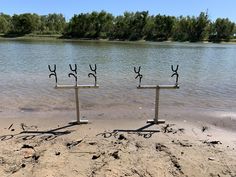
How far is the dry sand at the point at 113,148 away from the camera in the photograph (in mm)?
5320

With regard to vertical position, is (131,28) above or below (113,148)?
above

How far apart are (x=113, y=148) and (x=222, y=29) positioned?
365 feet

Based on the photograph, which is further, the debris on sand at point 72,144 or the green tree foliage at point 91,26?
the green tree foliage at point 91,26

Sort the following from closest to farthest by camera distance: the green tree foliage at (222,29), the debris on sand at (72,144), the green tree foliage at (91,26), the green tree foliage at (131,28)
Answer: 1. the debris on sand at (72,144)
2. the green tree foliage at (131,28)
3. the green tree foliage at (91,26)
4. the green tree foliage at (222,29)

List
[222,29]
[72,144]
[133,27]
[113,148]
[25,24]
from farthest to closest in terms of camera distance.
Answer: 1. [222,29]
2. [25,24]
3. [133,27]
4. [72,144]
5. [113,148]

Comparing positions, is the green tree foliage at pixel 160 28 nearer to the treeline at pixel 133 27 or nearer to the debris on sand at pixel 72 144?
the treeline at pixel 133 27

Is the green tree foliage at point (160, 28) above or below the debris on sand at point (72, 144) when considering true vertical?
above

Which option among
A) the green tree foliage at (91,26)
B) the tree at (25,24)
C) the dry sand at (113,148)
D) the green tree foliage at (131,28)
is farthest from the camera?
the tree at (25,24)

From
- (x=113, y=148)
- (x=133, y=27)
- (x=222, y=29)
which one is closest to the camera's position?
(x=113, y=148)

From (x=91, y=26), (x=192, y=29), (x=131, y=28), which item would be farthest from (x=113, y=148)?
(x=192, y=29)

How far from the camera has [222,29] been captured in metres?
109

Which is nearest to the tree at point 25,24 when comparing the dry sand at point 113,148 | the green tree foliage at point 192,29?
the green tree foliage at point 192,29

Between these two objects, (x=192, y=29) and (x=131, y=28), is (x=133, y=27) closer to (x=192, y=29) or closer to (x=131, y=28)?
(x=131, y=28)

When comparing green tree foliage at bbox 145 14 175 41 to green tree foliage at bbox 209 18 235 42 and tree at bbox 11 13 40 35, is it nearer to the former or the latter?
green tree foliage at bbox 209 18 235 42
